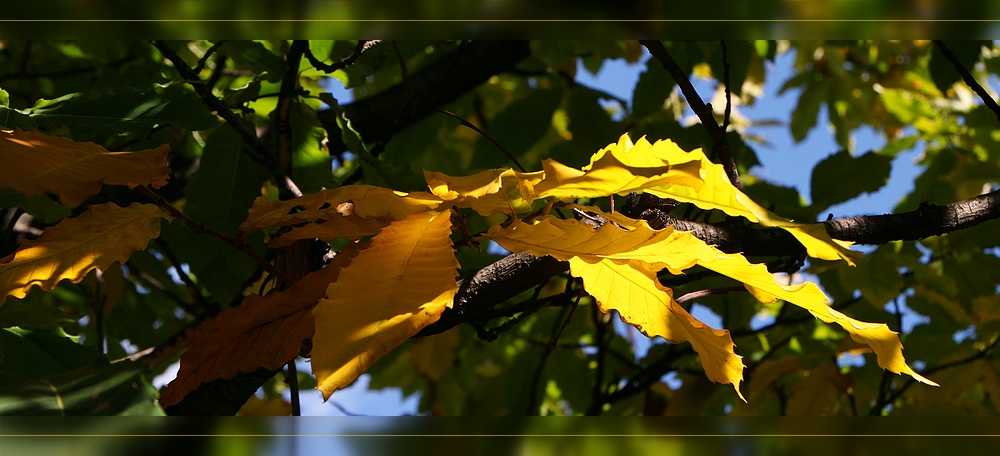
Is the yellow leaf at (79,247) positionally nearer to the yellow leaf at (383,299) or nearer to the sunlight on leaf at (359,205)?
the sunlight on leaf at (359,205)

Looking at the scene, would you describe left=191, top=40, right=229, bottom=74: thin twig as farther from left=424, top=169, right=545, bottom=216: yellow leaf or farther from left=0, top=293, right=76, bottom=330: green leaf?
left=424, top=169, right=545, bottom=216: yellow leaf

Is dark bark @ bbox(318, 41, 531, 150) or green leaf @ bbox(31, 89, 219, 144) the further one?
dark bark @ bbox(318, 41, 531, 150)

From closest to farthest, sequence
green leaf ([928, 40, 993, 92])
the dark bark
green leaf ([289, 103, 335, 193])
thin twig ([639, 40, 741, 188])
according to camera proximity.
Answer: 1. thin twig ([639, 40, 741, 188])
2. green leaf ([289, 103, 335, 193])
3. green leaf ([928, 40, 993, 92])
4. the dark bark

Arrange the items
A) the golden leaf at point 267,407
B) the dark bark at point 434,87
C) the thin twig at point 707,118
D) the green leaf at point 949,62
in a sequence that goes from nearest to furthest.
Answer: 1. the thin twig at point 707,118
2. the green leaf at point 949,62
3. the dark bark at point 434,87
4. the golden leaf at point 267,407

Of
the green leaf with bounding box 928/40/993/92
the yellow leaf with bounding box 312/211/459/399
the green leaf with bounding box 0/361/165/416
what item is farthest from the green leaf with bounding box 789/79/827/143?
the green leaf with bounding box 0/361/165/416

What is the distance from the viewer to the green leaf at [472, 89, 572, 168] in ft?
4.28

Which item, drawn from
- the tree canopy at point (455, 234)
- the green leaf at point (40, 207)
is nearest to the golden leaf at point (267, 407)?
the tree canopy at point (455, 234)

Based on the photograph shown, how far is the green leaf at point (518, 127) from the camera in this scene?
4.28ft

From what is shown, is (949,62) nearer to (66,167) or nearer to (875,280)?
(875,280)

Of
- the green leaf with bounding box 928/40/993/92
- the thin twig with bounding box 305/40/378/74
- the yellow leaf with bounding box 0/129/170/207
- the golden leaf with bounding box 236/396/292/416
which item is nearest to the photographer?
the yellow leaf with bounding box 0/129/170/207

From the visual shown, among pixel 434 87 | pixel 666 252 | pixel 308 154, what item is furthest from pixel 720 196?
pixel 434 87

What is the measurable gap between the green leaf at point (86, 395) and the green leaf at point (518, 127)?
38.8 inches

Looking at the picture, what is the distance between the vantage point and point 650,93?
129 centimetres

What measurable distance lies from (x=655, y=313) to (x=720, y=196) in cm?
10
